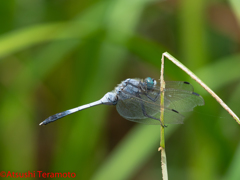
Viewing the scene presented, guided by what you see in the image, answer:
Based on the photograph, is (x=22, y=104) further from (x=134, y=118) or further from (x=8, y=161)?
(x=134, y=118)

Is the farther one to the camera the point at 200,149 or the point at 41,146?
the point at 41,146

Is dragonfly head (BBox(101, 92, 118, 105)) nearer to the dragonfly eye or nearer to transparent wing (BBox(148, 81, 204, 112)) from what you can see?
the dragonfly eye

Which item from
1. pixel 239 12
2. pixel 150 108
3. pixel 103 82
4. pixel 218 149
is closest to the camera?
pixel 239 12

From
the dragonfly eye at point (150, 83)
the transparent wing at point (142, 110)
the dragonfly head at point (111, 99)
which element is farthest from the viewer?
the dragonfly head at point (111, 99)

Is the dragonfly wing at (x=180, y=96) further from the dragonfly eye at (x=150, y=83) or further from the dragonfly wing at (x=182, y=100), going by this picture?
the dragonfly eye at (x=150, y=83)

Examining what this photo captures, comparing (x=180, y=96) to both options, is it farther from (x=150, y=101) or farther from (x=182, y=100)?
(x=150, y=101)

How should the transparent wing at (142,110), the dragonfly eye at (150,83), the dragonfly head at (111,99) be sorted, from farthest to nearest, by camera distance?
the dragonfly head at (111,99), the dragonfly eye at (150,83), the transparent wing at (142,110)

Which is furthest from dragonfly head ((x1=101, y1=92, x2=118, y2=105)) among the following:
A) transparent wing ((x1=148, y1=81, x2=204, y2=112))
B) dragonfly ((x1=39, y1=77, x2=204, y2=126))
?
transparent wing ((x1=148, y1=81, x2=204, y2=112))

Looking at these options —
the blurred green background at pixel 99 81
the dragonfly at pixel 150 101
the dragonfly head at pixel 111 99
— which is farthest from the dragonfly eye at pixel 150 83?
the dragonfly head at pixel 111 99

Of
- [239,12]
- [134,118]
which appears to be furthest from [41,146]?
[239,12]
